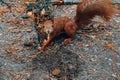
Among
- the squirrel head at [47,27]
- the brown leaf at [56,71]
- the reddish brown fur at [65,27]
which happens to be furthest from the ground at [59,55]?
the squirrel head at [47,27]

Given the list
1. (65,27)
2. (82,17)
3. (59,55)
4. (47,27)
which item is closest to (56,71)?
(59,55)

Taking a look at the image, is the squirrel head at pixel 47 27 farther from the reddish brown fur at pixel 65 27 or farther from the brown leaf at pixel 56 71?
the brown leaf at pixel 56 71

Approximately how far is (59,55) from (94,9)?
2.79ft

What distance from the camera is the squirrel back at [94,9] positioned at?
4.28 metres

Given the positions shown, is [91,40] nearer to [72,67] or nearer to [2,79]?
[72,67]

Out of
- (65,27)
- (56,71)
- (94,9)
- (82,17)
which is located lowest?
(56,71)

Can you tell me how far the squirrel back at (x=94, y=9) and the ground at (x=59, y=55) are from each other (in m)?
0.35

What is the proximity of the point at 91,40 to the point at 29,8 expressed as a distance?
138cm

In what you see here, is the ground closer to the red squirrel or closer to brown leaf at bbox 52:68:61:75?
brown leaf at bbox 52:68:61:75

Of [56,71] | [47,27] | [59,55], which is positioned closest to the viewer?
[56,71]

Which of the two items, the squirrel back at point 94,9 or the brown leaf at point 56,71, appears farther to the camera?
the squirrel back at point 94,9

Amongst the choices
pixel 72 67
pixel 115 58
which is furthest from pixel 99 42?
pixel 72 67

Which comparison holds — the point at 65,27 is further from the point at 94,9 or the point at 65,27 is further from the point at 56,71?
the point at 56,71

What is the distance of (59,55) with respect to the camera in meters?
4.13
